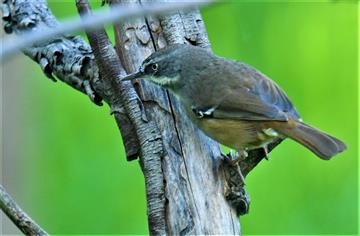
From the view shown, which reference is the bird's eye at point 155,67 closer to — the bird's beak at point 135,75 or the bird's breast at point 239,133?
the bird's beak at point 135,75

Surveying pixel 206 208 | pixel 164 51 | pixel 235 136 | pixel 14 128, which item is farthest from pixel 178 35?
pixel 14 128

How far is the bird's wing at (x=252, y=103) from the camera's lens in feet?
12.3

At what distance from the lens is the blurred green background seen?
5.32m

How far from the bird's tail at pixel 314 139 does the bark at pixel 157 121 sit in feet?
0.63

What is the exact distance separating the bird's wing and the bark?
0.62 feet

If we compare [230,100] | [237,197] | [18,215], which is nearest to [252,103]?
[230,100]

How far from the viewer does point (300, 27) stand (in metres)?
5.84

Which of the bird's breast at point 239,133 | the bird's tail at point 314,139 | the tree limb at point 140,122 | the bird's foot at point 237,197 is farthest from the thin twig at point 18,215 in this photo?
the bird's tail at point 314,139

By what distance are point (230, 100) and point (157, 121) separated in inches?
19.9

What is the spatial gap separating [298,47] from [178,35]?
226cm

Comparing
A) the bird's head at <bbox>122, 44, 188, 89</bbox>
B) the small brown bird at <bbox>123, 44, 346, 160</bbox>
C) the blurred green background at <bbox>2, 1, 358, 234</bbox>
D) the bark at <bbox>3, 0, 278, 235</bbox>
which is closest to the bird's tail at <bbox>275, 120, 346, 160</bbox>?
the small brown bird at <bbox>123, 44, 346, 160</bbox>

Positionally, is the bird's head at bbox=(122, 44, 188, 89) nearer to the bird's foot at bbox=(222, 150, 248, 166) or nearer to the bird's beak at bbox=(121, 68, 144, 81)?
the bird's beak at bbox=(121, 68, 144, 81)

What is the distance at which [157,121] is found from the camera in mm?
3490

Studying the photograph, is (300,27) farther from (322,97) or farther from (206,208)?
(206,208)
